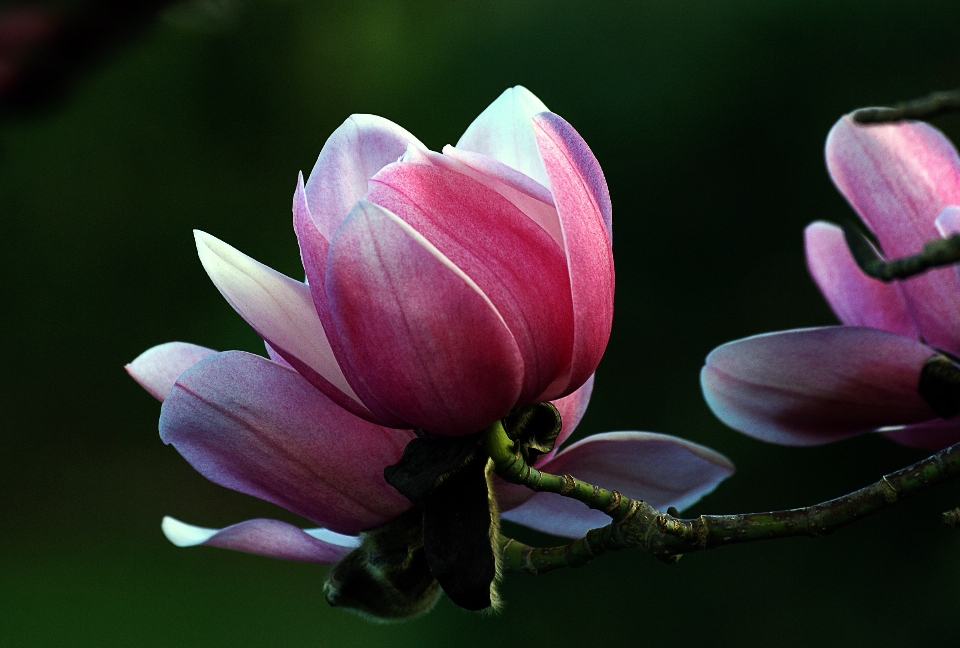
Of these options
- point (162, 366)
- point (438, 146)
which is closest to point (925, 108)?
point (162, 366)

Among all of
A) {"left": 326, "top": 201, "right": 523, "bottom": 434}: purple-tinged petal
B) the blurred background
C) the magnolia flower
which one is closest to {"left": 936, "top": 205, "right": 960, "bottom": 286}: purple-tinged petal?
the magnolia flower

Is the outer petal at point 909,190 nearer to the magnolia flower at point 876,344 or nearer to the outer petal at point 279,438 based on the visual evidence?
the magnolia flower at point 876,344

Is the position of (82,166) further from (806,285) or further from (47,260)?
(806,285)

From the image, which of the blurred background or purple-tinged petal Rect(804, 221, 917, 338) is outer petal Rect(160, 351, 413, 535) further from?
the blurred background

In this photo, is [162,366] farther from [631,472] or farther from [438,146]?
[438,146]

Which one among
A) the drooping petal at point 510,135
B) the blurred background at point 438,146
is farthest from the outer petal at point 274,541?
the blurred background at point 438,146

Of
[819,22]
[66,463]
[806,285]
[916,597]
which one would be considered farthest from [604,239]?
[66,463]
